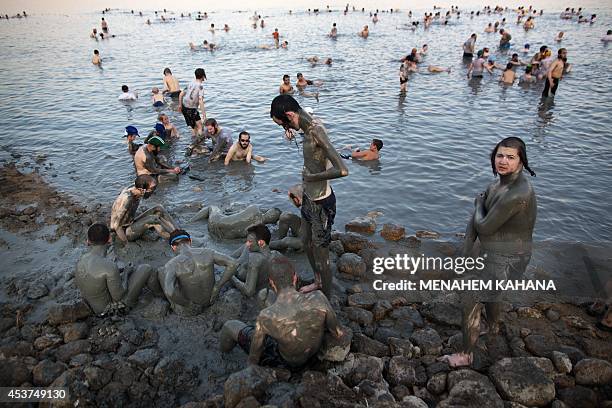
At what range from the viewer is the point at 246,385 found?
3664mm

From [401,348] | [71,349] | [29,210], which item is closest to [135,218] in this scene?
[29,210]

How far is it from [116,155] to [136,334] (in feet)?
27.6

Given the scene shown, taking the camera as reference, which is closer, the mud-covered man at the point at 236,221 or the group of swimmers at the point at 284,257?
the group of swimmers at the point at 284,257

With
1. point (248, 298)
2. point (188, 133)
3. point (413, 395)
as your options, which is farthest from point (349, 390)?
point (188, 133)

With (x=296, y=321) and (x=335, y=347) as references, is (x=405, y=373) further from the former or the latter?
(x=296, y=321)

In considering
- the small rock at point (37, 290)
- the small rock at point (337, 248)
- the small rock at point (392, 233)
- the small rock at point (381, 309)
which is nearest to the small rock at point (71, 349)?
the small rock at point (37, 290)

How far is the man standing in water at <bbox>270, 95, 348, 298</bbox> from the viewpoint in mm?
4414

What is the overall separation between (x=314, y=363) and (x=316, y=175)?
86.4 inches

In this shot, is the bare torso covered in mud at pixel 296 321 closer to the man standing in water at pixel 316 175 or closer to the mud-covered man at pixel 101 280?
the man standing in water at pixel 316 175

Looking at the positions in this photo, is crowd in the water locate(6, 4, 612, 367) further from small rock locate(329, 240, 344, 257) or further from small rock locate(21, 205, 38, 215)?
small rock locate(21, 205, 38, 215)

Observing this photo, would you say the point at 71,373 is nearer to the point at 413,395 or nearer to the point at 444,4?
the point at 413,395

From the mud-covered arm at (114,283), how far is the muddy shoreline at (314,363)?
332mm

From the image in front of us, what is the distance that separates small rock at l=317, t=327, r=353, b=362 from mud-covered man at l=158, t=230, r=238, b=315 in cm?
186

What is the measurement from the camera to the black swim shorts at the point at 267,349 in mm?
4273
